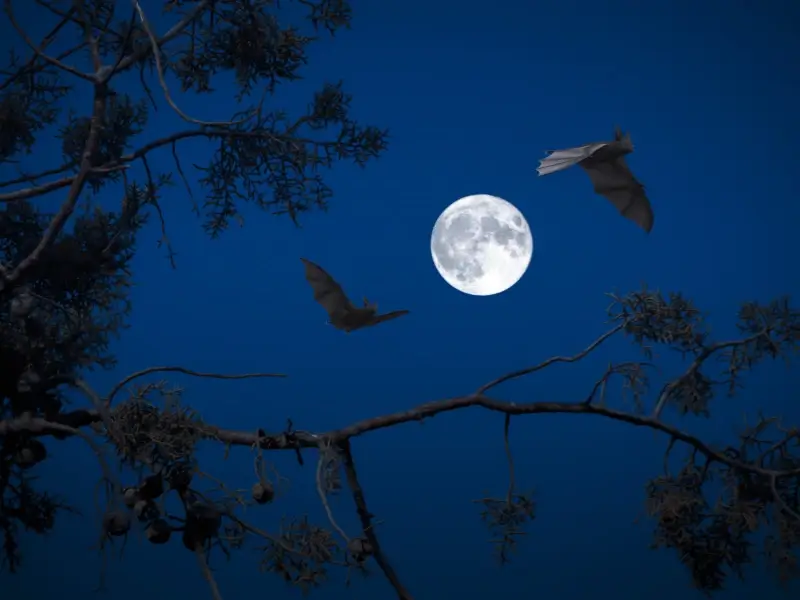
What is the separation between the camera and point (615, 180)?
208 cm

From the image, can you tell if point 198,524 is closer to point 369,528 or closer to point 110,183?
point 369,528

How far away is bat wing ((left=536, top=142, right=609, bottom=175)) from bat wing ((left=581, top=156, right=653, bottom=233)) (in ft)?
0.25

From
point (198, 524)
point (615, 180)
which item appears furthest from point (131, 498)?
point (615, 180)

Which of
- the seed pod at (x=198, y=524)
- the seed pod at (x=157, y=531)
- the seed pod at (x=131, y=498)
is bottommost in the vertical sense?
the seed pod at (x=157, y=531)

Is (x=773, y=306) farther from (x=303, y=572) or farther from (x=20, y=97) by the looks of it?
(x=20, y=97)

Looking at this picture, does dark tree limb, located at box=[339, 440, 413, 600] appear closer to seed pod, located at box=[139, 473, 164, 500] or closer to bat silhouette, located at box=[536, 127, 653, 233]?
seed pod, located at box=[139, 473, 164, 500]

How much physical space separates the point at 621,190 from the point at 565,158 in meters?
0.19

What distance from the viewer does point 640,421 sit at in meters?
1.82

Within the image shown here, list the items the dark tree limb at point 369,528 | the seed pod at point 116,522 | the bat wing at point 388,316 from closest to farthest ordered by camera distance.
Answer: the seed pod at point 116,522 < the dark tree limb at point 369,528 < the bat wing at point 388,316

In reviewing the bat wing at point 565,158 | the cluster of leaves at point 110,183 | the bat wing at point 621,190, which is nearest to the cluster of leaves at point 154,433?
the cluster of leaves at point 110,183

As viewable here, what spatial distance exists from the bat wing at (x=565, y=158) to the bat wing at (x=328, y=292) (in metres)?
0.55

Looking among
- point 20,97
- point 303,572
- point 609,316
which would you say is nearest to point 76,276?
point 20,97

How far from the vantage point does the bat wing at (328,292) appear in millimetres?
2023

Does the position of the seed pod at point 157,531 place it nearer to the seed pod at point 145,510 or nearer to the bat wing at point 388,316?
the seed pod at point 145,510
